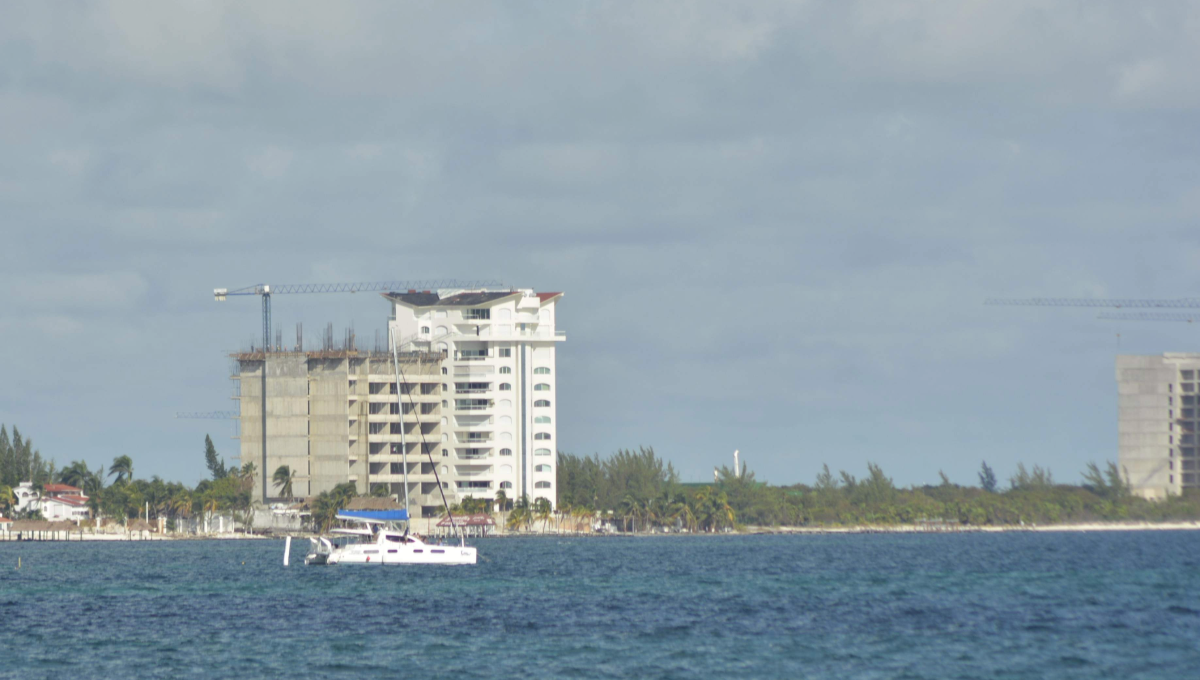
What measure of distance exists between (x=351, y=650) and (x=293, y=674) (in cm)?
655

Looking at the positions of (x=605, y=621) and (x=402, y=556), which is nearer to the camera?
(x=605, y=621)

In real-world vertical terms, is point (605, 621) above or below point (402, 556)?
above

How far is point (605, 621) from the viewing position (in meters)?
70.4

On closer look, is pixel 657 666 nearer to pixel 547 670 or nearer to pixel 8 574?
pixel 547 670

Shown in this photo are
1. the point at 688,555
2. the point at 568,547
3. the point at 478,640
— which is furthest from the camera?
the point at 568,547

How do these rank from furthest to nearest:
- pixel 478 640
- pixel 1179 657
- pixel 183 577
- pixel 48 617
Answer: pixel 183 577
pixel 48 617
pixel 478 640
pixel 1179 657

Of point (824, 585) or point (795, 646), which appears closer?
point (795, 646)

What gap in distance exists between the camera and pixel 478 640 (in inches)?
2469

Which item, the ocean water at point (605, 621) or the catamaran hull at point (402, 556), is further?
the catamaran hull at point (402, 556)

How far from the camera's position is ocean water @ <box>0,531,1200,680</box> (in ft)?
180

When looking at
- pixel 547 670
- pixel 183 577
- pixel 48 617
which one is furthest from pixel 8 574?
pixel 547 670

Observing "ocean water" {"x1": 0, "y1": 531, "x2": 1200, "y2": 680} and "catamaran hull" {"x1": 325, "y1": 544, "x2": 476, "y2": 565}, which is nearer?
"ocean water" {"x1": 0, "y1": 531, "x2": 1200, "y2": 680}

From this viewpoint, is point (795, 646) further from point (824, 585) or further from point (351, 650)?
point (824, 585)

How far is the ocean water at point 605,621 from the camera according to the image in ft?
180
